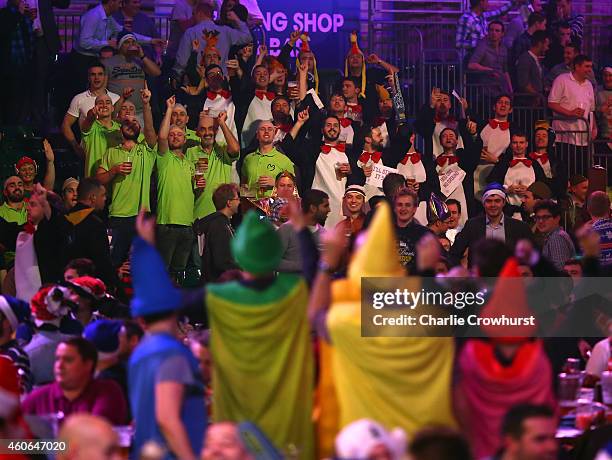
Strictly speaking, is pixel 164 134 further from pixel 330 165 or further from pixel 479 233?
pixel 479 233

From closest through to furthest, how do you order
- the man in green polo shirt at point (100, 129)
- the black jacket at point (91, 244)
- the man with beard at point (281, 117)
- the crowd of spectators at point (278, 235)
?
the crowd of spectators at point (278, 235) < the black jacket at point (91, 244) < the man in green polo shirt at point (100, 129) < the man with beard at point (281, 117)

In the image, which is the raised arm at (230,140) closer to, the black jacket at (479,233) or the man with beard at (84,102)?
the man with beard at (84,102)

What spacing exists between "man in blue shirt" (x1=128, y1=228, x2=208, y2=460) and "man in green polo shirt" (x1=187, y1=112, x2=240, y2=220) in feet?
21.5

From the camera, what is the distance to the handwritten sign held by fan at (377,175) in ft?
42.7

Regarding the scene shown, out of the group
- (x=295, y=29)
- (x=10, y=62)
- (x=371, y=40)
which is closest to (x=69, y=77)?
(x=10, y=62)

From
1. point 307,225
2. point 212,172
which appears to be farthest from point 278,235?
point 212,172

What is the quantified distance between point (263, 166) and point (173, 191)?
889 mm

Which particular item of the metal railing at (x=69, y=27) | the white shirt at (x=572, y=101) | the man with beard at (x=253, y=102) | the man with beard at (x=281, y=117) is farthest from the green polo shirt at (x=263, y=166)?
the white shirt at (x=572, y=101)

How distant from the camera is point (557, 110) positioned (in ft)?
48.8

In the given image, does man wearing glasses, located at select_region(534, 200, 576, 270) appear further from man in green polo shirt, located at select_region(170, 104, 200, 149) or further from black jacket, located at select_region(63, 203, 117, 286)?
black jacket, located at select_region(63, 203, 117, 286)

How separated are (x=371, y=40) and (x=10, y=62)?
5.23m

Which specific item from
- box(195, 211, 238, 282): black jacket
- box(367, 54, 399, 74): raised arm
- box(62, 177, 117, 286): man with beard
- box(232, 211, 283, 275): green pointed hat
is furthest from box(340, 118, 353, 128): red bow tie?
box(232, 211, 283, 275): green pointed hat

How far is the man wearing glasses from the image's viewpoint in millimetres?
11859

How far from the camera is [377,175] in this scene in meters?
13.0
